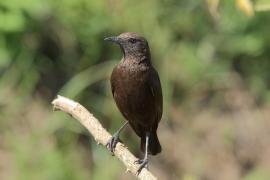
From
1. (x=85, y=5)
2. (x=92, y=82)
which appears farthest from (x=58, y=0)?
(x=92, y=82)

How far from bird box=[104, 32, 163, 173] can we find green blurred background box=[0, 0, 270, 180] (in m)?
2.57

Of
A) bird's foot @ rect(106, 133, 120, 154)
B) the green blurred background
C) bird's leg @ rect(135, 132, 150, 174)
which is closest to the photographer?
bird's leg @ rect(135, 132, 150, 174)

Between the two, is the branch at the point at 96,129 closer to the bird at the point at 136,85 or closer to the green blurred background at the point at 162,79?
the bird at the point at 136,85

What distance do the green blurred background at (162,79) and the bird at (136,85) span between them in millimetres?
2567

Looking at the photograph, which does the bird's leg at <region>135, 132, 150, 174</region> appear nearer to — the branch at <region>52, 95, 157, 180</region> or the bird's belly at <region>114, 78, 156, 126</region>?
the branch at <region>52, 95, 157, 180</region>

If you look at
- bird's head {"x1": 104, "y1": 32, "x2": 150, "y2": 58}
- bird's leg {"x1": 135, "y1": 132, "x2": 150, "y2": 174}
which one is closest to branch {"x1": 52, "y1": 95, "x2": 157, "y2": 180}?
bird's leg {"x1": 135, "y1": 132, "x2": 150, "y2": 174}

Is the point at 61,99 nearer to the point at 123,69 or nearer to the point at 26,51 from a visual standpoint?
the point at 123,69

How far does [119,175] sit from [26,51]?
1445 millimetres

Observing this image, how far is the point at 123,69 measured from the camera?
5633mm

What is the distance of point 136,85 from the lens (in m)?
5.62

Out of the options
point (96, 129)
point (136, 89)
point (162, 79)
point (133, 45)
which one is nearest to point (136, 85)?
point (136, 89)

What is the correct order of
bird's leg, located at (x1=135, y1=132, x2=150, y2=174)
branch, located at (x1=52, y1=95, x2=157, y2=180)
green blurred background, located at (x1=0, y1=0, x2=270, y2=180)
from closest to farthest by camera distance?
branch, located at (x1=52, y1=95, x2=157, y2=180) < bird's leg, located at (x1=135, y1=132, x2=150, y2=174) < green blurred background, located at (x1=0, y1=0, x2=270, y2=180)

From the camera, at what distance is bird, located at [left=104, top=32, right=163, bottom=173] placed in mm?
5617

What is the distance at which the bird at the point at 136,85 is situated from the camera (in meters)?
5.62
